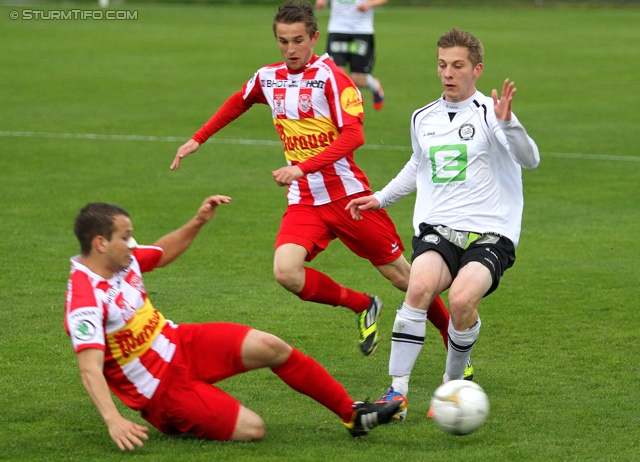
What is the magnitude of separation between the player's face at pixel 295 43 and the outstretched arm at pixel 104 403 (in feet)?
Answer: 8.88

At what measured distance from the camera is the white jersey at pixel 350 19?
56.9 feet

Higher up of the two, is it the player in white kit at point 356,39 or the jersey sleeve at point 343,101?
the player in white kit at point 356,39

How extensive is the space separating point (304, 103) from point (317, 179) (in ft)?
1.67

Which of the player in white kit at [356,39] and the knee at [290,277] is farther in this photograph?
the player in white kit at [356,39]

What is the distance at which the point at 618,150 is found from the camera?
47.0 ft

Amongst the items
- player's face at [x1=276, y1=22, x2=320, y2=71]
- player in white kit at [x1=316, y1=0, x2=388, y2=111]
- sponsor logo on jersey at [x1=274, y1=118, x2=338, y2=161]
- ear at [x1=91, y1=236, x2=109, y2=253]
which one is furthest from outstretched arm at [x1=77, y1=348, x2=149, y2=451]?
player in white kit at [x1=316, y1=0, x2=388, y2=111]

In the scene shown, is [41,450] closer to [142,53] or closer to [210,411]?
[210,411]

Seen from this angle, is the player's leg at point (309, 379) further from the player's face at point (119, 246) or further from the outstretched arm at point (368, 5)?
the outstretched arm at point (368, 5)

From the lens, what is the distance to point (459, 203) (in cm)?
589

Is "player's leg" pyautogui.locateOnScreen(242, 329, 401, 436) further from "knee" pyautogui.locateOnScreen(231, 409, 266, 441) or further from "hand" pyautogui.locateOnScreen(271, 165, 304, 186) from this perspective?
"hand" pyautogui.locateOnScreen(271, 165, 304, 186)

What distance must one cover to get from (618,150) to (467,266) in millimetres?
9362

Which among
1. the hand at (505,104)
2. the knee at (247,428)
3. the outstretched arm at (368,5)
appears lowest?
the knee at (247,428)

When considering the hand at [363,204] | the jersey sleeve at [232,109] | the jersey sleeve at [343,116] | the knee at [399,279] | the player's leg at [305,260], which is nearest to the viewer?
the hand at [363,204]

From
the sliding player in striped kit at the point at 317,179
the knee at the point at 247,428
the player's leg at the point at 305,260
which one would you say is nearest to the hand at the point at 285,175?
the sliding player in striped kit at the point at 317,179
